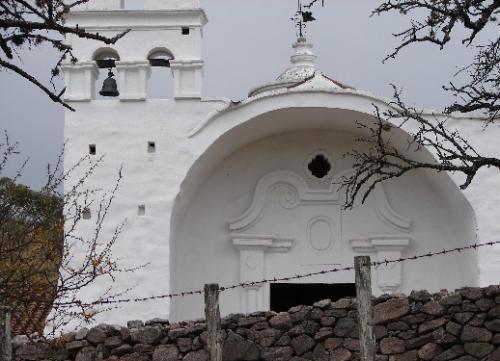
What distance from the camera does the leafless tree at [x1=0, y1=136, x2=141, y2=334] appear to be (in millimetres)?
9508

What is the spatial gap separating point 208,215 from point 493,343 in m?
4.64

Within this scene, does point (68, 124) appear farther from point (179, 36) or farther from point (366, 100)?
point (366, 100)

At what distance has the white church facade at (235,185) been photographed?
13172 millimetres

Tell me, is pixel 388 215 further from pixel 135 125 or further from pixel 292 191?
pixel 135 125

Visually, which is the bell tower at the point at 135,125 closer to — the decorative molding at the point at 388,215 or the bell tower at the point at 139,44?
the bell tower at the point at 139,44

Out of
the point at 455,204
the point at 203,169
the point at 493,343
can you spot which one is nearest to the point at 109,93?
the point at 203,169

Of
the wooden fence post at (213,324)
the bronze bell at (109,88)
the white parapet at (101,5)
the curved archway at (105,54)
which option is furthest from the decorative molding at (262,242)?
the wooden fence post at (213,324)

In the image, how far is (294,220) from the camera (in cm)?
1434

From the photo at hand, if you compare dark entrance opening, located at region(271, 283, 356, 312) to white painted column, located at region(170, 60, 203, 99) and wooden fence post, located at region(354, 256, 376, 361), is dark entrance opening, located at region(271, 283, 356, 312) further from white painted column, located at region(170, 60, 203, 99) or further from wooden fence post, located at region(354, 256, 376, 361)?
wooden fence post, located at region(354, 256, 376, 361)

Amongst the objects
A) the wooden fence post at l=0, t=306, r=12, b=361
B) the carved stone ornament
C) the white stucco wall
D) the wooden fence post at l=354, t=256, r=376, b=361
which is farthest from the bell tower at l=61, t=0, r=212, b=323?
the wooden fence post at l=354, t=256, r=376, b=361

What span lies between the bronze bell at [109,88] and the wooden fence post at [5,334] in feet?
14.8

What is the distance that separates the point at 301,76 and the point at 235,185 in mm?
2123

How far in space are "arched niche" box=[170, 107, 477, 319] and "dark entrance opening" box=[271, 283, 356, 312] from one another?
325 millimetres

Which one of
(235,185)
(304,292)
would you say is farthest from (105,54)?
(304,292)
